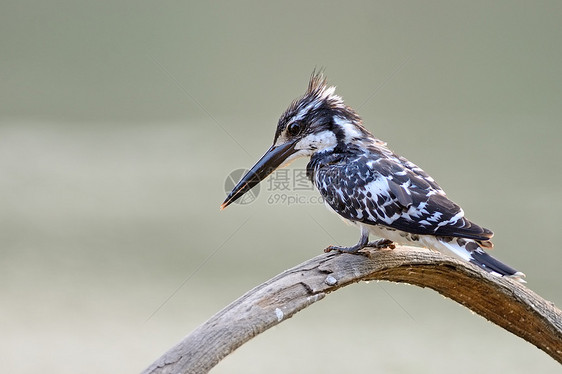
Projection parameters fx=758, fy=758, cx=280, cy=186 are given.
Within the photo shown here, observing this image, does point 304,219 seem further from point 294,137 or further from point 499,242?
point 294,137

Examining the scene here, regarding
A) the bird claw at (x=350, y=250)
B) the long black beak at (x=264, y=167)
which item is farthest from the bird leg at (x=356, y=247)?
the long black beak at (x=264, y=167)

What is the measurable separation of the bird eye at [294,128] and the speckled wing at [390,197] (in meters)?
0.12

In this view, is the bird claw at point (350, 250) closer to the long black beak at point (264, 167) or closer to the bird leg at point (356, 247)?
the bird leg at point (356, 247)

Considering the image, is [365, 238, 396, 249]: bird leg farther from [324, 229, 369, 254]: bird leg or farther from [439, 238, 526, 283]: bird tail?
[439, 238, 526, 283]: bird tail

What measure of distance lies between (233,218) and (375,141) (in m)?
2.79

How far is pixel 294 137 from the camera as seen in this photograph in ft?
7.25

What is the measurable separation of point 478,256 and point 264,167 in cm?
70

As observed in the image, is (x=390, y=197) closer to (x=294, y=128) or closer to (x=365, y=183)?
(x=365, y=183)

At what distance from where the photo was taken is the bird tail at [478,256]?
178 centimetres

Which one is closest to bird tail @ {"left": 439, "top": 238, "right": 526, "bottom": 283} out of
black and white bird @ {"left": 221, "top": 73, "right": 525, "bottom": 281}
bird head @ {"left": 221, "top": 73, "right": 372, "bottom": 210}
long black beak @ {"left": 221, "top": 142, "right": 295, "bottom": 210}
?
black and white bird @ {"left": 221, "top": 73, "right": 525, "bottom": 281}

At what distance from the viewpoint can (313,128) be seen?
219cm

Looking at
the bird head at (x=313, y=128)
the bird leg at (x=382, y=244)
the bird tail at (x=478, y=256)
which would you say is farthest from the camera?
the bird head at (x=313, y=128)

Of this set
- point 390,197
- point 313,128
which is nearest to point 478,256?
point 390,197

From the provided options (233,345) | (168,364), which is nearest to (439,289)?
(233,345)
